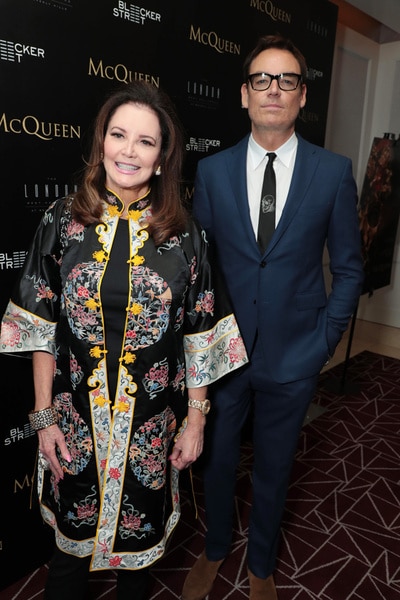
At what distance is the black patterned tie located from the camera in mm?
1633

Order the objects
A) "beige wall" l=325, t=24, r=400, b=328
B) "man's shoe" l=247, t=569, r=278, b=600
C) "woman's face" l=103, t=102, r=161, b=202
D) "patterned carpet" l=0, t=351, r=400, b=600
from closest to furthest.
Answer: "woman's face" l=103, t=102, r=161, b=202, "man's shoe" l=247, t=569, r=278, b=600, "patterned carpet" l=0, t=351, r=400, b=600, "beige wall" l=325, t=24, r=400, b=328

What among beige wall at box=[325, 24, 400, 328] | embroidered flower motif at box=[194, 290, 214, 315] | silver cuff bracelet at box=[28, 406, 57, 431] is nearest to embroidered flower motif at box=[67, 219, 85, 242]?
embroidered flower motif at box=[194, 290, 214, 315]

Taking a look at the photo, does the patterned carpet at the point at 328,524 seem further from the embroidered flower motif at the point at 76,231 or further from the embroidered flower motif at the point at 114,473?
the embroidered flower motif at the point at 76,231

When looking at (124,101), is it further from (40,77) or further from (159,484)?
(159,484)

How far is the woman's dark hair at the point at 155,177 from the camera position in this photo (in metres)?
1.32

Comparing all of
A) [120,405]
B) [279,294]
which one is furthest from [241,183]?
[120,405]

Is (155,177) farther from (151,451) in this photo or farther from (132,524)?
(132,524)

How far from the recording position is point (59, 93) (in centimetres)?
166

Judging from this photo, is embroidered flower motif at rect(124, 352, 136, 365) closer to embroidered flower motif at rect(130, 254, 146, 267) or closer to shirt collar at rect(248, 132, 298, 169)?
embroidered flower motif at rect(130, 254, 146, 267)

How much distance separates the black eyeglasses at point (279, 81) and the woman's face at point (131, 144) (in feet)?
1.40

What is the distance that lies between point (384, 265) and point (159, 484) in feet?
11.1

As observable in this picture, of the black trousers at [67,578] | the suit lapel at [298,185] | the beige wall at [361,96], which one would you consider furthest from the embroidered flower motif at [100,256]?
the beige wall at [361,96]

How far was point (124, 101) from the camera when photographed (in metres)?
1.31

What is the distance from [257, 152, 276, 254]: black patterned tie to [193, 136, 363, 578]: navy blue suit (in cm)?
3
